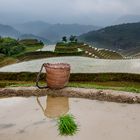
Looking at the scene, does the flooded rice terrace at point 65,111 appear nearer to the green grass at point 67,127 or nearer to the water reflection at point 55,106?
the water reflection at point 55,106

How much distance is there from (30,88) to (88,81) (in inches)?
246

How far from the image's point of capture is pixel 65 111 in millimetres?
12906

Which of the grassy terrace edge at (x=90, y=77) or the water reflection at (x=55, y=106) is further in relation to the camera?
the grassy terrace edge at (x=90, y=77)

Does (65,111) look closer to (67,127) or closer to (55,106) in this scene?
(55,106)

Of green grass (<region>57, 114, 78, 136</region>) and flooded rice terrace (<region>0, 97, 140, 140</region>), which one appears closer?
green grass (<region>57, 114, 78, 136</region>)

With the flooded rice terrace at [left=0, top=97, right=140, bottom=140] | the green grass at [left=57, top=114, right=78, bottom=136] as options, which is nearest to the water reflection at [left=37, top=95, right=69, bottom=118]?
the flooded rice terrace at [left=0, top=97, right=140, bottom=140]

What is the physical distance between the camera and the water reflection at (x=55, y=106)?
41.6ft

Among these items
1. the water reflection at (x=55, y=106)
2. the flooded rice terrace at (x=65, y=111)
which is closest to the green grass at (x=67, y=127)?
the flooded rice terrace at (x=65, y=111)

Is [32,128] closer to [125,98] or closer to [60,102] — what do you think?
[60,102]

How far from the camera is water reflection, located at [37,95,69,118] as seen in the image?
12.7 metres

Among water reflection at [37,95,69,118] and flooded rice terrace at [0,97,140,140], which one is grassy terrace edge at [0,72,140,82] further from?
flooded rice terrace at [0,97,140,140]

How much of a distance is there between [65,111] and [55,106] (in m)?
0.74

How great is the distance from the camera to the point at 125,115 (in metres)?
12.0

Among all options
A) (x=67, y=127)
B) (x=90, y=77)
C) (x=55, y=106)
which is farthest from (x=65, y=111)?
(x=90, y=77)
